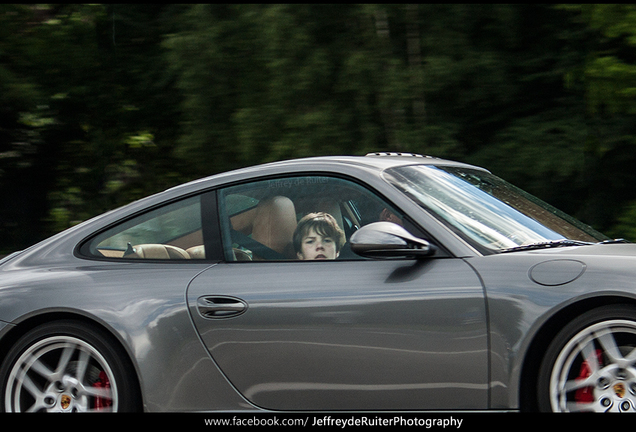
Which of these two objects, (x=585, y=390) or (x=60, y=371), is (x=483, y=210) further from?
(x=60, y=371)

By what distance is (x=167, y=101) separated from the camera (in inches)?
407

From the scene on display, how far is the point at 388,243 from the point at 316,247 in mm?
447

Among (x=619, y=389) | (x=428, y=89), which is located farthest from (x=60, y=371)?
(x=428, y=89)

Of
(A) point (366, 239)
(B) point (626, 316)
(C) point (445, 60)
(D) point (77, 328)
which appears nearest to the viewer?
(B) point (626, 316)

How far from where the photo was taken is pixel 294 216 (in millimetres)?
3406

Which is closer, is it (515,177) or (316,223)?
(316,223)

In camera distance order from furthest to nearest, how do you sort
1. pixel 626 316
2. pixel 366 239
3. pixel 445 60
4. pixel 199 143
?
pixel 199 143
pixel 445 60
pixel 366 239
pixel 626 316

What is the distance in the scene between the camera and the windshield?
320 centimetres

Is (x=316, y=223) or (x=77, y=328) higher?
(x=316, y=223)

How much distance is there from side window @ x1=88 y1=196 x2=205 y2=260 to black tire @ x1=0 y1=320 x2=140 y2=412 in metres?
0.43

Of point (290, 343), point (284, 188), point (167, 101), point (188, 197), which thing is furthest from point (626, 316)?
point (167, 101)

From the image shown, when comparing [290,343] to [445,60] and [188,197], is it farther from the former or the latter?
[445,60]

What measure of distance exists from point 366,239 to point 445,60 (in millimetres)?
5002

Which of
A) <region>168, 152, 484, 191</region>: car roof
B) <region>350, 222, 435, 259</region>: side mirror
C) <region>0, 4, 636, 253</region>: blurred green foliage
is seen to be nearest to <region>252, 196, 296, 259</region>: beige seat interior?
<region>168, 152, 484, 191</region>: car roof
